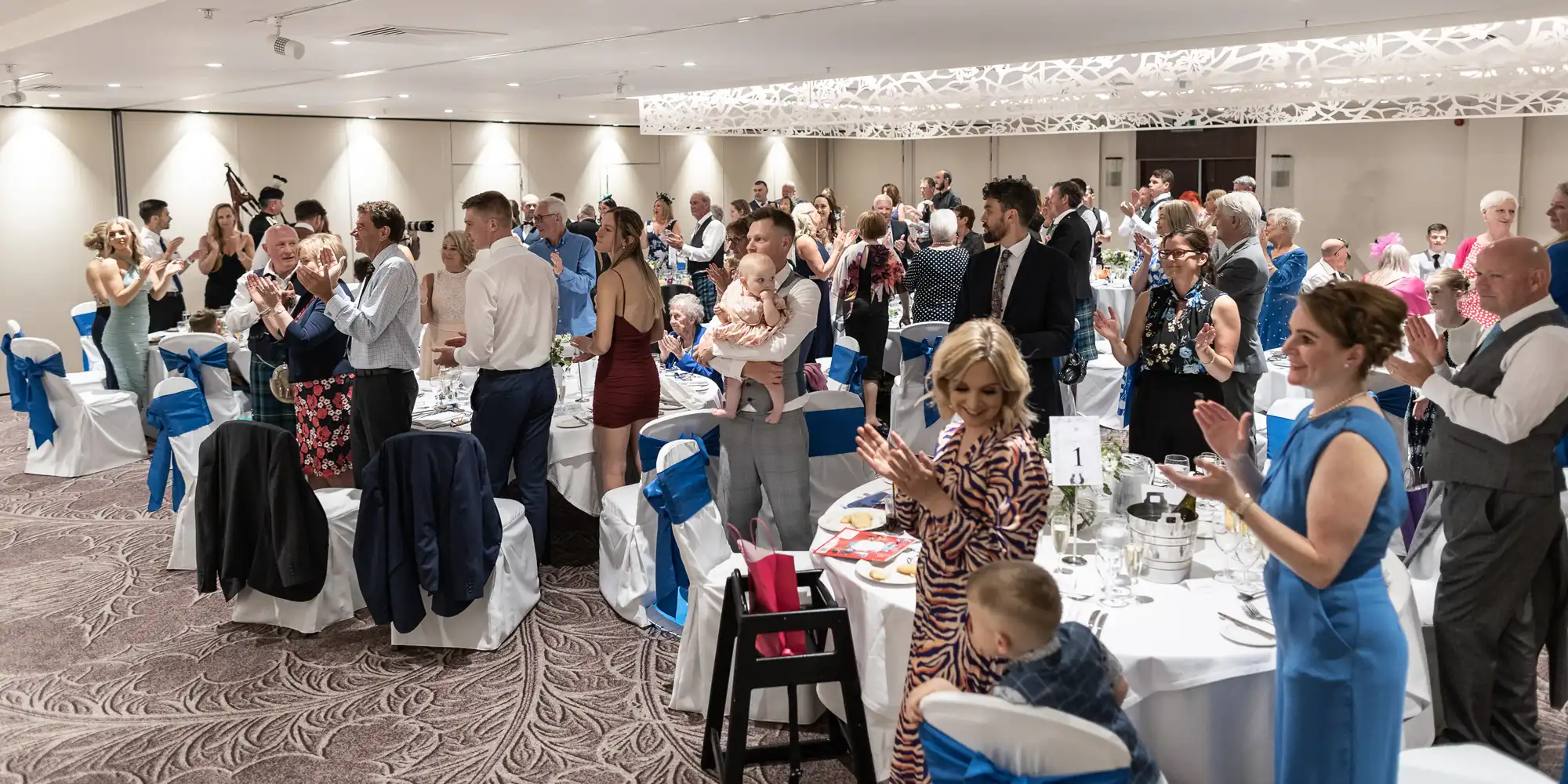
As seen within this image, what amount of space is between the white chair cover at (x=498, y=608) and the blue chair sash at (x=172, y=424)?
198cm

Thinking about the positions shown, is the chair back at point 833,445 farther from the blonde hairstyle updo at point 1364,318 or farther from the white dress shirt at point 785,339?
the blonde hairstyle updo at point 1364,318

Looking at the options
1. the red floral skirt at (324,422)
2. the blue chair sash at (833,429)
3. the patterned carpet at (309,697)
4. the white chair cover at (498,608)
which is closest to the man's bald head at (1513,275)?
the patterned carpet at (309,697)

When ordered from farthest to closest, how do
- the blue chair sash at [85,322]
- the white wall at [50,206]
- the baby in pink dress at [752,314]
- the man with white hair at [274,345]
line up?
the white wall at [50,206] < the blue chair sash at [85,322] < the man with white hair at [274,345] < the baby in pink dress at [752,314]

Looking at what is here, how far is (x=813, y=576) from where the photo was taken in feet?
11.3

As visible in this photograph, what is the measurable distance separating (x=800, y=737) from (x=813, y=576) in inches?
27.9

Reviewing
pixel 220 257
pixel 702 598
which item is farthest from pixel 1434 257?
pixel 220 257

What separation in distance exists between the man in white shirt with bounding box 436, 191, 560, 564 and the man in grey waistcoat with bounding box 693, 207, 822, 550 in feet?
3.24

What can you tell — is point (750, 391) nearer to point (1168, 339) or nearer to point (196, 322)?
point (1168, 339)

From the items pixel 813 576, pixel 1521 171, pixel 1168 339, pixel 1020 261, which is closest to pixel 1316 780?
pixel 813 576

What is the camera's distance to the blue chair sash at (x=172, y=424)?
19.3 feet

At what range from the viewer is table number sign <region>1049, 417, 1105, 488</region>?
3336mm

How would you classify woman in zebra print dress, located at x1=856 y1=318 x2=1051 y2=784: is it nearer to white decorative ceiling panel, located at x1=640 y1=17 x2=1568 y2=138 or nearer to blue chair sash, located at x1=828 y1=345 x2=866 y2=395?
blue chair sash, located at x1=828 y1=345 x2=866 y2=395

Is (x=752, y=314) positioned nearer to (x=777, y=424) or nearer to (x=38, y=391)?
(x=777, y=424)

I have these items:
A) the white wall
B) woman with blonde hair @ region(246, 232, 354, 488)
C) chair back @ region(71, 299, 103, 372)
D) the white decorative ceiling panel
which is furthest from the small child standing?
the white wall
